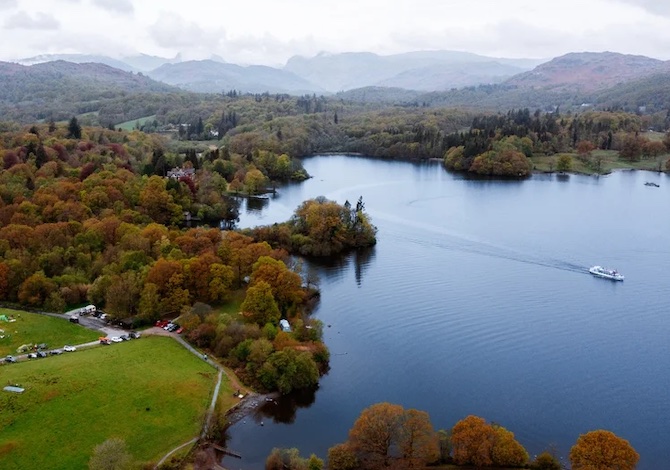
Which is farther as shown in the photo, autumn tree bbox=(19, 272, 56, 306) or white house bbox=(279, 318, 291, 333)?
autumn tree bbox=(19, 272, 56, 306)

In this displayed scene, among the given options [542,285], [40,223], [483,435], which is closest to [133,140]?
[40,223]

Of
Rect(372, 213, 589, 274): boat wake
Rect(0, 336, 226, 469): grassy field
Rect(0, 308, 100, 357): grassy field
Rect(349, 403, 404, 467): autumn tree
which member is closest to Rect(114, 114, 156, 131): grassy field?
Rect(372, 213, 589, 274): boat wake

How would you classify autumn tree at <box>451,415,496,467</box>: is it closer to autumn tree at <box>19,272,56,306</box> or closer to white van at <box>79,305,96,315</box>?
white van at <box>79,305,96,315</box>

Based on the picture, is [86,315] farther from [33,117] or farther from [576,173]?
[33,117]

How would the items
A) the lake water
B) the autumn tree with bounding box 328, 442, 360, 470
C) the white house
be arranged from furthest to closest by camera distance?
the white house < the lake water < the autumn tree with bounding box 328, 442, 360, 470

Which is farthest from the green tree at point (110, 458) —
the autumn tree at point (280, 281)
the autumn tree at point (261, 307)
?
the autumn tree at point (280, 281)

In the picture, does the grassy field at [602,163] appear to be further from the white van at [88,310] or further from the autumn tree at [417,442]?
the autumn tree at [417,442]
